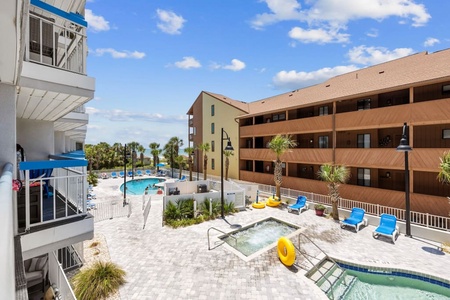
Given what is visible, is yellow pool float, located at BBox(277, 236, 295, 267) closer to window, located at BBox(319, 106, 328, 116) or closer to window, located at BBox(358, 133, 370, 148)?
window, located at BBox(358, 133, 370, 148)

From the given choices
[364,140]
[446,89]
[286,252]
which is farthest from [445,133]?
[286,252]

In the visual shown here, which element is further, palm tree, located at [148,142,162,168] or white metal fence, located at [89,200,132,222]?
palm tree, located at [148,142,162,168]

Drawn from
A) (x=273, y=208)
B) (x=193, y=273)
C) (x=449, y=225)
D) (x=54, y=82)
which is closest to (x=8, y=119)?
(x=54, y=82)

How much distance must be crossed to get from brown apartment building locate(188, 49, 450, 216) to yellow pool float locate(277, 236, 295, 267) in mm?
10974

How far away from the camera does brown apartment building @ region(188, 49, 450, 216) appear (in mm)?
15141

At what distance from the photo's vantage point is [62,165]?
5.34 metres

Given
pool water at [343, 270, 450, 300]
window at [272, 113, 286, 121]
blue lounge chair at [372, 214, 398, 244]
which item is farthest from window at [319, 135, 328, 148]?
pool water at [343, 270, 450, 300]

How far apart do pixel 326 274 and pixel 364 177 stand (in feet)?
40.6

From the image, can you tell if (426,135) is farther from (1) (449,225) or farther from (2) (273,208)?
(2) (273,208)

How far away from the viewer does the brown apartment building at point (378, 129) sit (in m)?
15.1

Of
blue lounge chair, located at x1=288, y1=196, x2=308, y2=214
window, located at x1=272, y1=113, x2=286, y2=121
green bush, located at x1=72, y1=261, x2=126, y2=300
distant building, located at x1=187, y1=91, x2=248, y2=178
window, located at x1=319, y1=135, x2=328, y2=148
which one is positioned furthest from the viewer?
distant building, located at x1=187, y1=91, x2=248, y2=178

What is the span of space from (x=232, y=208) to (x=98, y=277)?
11123 mm

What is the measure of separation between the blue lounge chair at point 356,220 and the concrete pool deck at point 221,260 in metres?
0.38

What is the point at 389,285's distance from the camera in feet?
31.4
